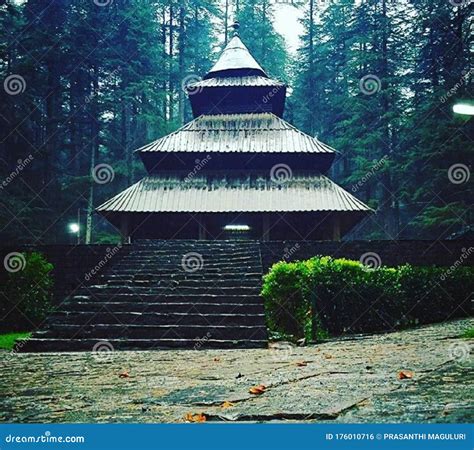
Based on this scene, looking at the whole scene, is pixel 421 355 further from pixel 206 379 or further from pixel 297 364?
pixel 206 379

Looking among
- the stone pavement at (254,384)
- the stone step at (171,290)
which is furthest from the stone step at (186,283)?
the stone pavement at (254,384)

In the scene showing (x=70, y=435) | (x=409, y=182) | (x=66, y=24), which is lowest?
(x=70, y=435)

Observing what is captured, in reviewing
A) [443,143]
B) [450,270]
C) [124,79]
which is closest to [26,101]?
[124,79]

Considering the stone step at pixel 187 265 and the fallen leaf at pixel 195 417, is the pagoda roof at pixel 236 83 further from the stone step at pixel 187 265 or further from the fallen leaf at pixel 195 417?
the fallen leaf at pixel 195 417

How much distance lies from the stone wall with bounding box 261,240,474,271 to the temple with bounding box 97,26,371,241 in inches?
165

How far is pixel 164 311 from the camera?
8.16 m

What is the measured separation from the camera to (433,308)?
8781 mm

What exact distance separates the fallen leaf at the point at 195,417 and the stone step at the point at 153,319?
5345 mm

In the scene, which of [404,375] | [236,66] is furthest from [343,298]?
[236,66]

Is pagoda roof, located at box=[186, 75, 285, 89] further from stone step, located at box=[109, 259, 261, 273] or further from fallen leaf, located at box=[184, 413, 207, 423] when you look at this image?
fallen leaf, located at box=[184, 413, 207, 423]

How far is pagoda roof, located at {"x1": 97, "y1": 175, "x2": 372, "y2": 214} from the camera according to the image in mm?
16109

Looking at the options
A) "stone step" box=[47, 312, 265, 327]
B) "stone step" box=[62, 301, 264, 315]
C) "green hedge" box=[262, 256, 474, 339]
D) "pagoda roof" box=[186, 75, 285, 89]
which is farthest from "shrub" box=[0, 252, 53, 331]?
"pagoda roof" box=[186, 75, 285, 89]

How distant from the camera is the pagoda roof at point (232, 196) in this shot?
16.1 metres

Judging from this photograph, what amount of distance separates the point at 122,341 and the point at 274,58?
109ft
